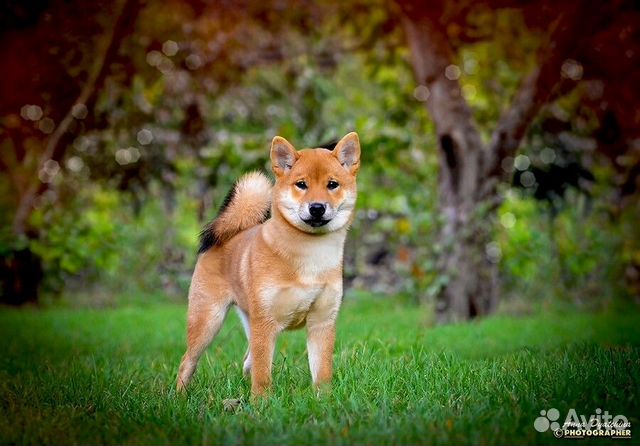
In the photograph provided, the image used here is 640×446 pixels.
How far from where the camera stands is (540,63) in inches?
362

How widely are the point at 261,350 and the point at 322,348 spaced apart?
373 millimetres

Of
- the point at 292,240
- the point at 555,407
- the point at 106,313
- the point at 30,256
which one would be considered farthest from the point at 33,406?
the point at 30,256

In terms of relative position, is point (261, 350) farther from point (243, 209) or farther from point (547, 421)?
point (547, 421)

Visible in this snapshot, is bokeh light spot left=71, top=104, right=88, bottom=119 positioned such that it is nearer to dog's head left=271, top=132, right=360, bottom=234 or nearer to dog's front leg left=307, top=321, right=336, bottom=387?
dog's head left=271, top=132, right=360, bottom=234

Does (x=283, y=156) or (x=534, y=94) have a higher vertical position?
(x=534, y=94)

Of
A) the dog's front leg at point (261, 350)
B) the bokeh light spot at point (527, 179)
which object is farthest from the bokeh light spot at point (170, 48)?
the dog's front leg at point (261, 350)

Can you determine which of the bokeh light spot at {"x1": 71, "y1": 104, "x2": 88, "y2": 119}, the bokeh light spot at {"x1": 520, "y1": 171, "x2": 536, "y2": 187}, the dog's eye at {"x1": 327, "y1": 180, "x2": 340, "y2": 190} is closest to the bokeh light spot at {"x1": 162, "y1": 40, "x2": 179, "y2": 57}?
the bokeh light spot at {"x1": 71, "y1": 104, "x2": 88, "y2": 119}

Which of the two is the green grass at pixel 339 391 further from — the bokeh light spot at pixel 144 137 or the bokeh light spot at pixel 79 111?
the bokeh light spot at pixel 144 137

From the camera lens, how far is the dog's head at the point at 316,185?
4.67 m

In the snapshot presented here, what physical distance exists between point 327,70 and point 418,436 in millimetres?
11256

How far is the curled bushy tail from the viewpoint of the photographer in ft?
18.4

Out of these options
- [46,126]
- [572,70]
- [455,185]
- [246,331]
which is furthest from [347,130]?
[246,331]

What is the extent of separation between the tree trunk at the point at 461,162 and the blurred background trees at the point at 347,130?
25 mm

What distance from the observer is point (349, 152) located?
4980mm
